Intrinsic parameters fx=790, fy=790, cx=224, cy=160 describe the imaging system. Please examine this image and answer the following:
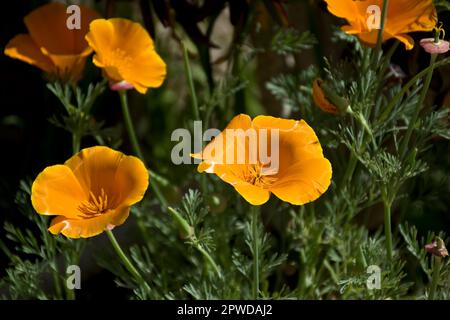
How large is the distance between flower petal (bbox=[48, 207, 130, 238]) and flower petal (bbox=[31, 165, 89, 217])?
0.08ft

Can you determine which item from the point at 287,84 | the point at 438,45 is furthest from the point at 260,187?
the point at 287,84

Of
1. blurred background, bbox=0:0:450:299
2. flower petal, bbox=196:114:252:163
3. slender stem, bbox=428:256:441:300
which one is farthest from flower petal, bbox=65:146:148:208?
slender stem, bbox=428:256:441:300

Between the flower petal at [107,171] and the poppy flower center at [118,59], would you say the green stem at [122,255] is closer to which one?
the flower petal at [107,171]

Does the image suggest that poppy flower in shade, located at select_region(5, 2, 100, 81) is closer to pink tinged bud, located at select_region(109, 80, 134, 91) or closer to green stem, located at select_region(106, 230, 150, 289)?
pink tinged bud, located at select_region(109, 80, 134, 91)

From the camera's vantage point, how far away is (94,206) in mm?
1170

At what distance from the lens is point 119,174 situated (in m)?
1.16

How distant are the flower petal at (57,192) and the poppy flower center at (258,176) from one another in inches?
9.8

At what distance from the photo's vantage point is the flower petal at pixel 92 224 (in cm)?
107

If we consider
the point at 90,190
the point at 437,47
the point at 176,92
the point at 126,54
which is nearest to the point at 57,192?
the point at 90,190

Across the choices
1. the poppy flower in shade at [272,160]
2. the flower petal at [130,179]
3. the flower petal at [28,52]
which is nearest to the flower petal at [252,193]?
the poppy flower in shade at [272,160]

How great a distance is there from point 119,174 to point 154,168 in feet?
2.61

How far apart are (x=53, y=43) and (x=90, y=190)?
389 millimetres

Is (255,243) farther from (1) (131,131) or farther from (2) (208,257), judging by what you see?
(1) (131,131)

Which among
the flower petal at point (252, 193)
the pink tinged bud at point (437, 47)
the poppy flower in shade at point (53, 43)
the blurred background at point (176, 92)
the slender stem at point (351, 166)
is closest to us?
the flower petal at point (252, 193)
